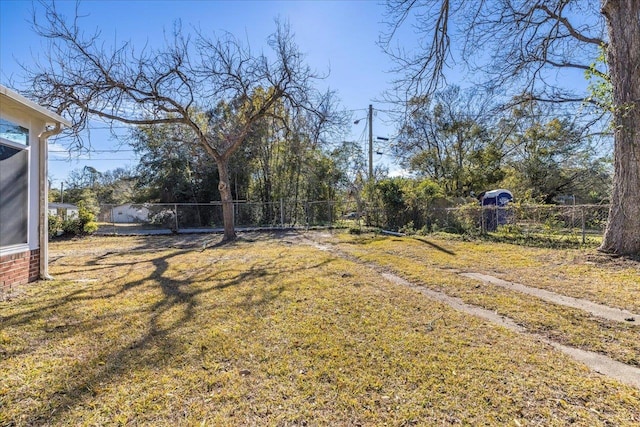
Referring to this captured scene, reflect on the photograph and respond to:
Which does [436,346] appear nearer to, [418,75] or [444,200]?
[418,75]

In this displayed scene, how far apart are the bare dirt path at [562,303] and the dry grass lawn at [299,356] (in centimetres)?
13

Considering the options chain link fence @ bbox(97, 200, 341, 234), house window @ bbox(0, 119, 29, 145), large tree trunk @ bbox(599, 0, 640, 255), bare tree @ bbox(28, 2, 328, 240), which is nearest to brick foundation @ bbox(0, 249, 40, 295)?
house window @ bbox(0, 119, 29, 145)

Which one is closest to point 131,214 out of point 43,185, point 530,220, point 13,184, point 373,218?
point 373,218

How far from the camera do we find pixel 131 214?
21.3 meters

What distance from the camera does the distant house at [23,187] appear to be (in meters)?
3.85

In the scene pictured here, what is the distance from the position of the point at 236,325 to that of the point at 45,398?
4.65 feet

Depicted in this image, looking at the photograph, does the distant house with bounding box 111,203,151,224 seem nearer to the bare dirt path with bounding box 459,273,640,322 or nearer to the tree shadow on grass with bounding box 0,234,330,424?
the tree shadow on grass with bounding box 0,234,330,424

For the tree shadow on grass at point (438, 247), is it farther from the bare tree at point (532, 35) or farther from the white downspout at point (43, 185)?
the white downspout at point (43, 185)

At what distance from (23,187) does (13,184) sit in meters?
0.16

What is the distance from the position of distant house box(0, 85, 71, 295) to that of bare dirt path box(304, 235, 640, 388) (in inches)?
211

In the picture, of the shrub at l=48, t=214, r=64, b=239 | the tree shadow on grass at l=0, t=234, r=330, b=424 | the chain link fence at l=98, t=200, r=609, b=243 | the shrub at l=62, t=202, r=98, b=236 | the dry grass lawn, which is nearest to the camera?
the dry grass lawn

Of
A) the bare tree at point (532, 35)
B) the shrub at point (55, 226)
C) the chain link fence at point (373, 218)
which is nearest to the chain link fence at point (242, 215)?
the chain link fence at point (373, 218)

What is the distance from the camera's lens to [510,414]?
64.2 inches

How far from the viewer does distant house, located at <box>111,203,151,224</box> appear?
15.1 m
